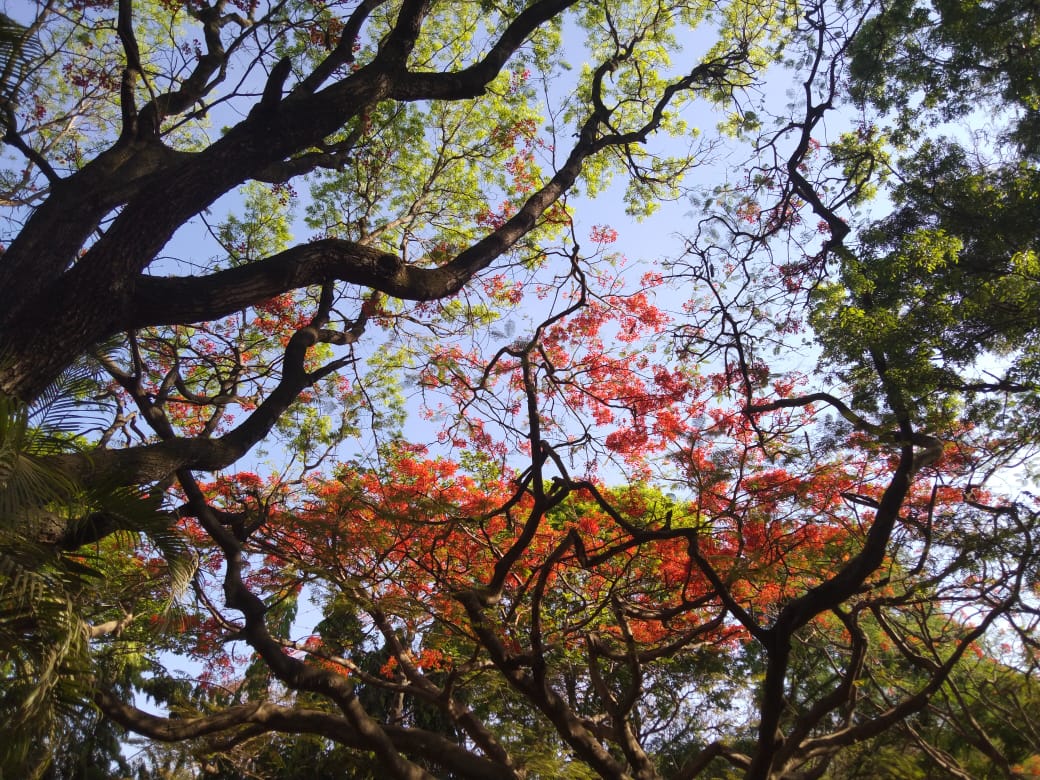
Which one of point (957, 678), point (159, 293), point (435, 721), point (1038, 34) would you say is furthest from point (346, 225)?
point (957, 678)

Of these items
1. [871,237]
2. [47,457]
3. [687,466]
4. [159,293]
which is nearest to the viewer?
[47,457]

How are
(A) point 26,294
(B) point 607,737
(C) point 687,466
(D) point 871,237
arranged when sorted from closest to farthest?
(A) point 26,294, (D) point 871,237, (B) point 607,737, (C) point 687,466

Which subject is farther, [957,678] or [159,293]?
[957,678]

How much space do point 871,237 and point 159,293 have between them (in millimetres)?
4542

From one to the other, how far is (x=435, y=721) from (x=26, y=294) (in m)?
9.28

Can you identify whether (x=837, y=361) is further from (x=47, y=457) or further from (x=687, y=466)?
(x=47, y=457)

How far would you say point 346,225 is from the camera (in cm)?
852

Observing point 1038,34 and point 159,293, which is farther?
point 1038,34

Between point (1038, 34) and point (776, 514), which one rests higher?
point (1038, 34)

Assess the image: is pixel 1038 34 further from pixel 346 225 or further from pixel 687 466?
pixel 346 225

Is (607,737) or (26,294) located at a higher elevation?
(26,294)

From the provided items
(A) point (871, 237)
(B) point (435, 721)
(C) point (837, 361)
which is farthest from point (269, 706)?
(B) point (435, 721)

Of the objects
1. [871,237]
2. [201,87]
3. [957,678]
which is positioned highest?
[201,87]

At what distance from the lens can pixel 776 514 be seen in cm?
637
